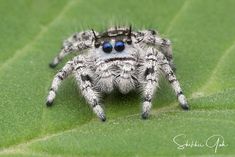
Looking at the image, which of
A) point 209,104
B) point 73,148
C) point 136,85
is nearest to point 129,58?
point 136,85

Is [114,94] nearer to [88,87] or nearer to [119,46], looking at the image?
[88,87]

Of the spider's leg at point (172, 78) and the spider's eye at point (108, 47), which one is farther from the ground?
the spider's eye at point (108, 47)

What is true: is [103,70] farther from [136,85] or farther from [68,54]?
[68,54]

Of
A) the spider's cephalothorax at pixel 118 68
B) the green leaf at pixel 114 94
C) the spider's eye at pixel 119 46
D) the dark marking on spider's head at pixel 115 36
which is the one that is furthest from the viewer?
the dark marking on spider's head at pixel 115 36

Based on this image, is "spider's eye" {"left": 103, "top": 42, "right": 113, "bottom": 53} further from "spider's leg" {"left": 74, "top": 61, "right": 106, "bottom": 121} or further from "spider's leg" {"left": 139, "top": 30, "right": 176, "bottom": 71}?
"spider's leg" {"left": 139, "top": 30, "right": 176, "bottom": 71}

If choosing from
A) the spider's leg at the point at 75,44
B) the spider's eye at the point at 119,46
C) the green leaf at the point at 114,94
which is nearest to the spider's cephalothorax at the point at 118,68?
the spider's eye at the point at 119,46

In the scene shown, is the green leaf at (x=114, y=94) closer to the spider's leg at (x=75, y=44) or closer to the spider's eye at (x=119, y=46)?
the spider's leg at (x=75, y=44)

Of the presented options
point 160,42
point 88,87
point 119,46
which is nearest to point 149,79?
point 119,46
